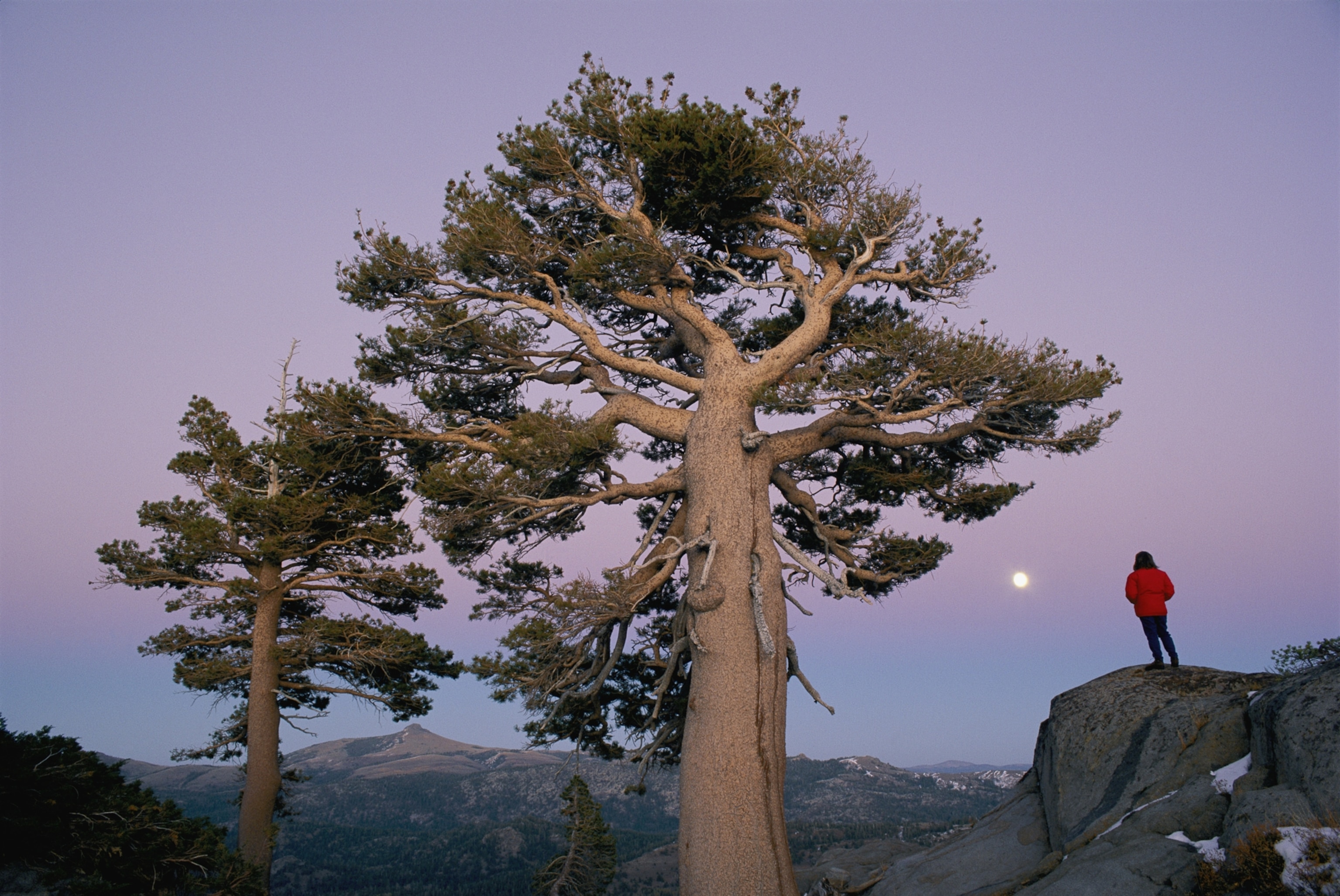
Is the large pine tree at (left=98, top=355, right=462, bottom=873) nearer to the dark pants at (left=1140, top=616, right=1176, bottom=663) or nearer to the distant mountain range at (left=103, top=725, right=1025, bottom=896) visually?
the dark pants at (left=1140, top=616, right=1176, bottom=663)

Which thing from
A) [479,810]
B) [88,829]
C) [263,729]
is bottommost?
[479,810]

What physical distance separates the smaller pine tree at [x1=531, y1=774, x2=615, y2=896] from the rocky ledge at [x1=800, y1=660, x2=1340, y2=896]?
4319mm

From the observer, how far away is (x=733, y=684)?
11.5 metres

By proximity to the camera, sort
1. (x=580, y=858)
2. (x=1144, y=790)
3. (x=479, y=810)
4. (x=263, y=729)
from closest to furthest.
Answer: (x=1144, y=790) → (x=580, y=858) → (x=263, y=729) → (x=479, y=810)

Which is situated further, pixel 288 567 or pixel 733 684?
pixel 288 567

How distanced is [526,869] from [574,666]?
41.1 metres

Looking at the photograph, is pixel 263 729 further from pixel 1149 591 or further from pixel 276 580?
pixel 1149 591

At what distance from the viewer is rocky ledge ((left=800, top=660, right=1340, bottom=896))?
6.88 m

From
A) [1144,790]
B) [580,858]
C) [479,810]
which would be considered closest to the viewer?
[1144,790]

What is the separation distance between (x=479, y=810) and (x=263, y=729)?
2334 inches

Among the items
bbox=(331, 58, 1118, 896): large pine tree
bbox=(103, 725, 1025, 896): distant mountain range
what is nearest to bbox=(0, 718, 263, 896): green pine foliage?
bbox=(331, 58, 1118, 896): large pine tree

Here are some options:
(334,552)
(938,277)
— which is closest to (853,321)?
(938,277)

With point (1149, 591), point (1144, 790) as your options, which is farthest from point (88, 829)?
point (1149, 591)

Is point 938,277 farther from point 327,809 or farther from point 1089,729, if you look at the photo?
point 327,809
